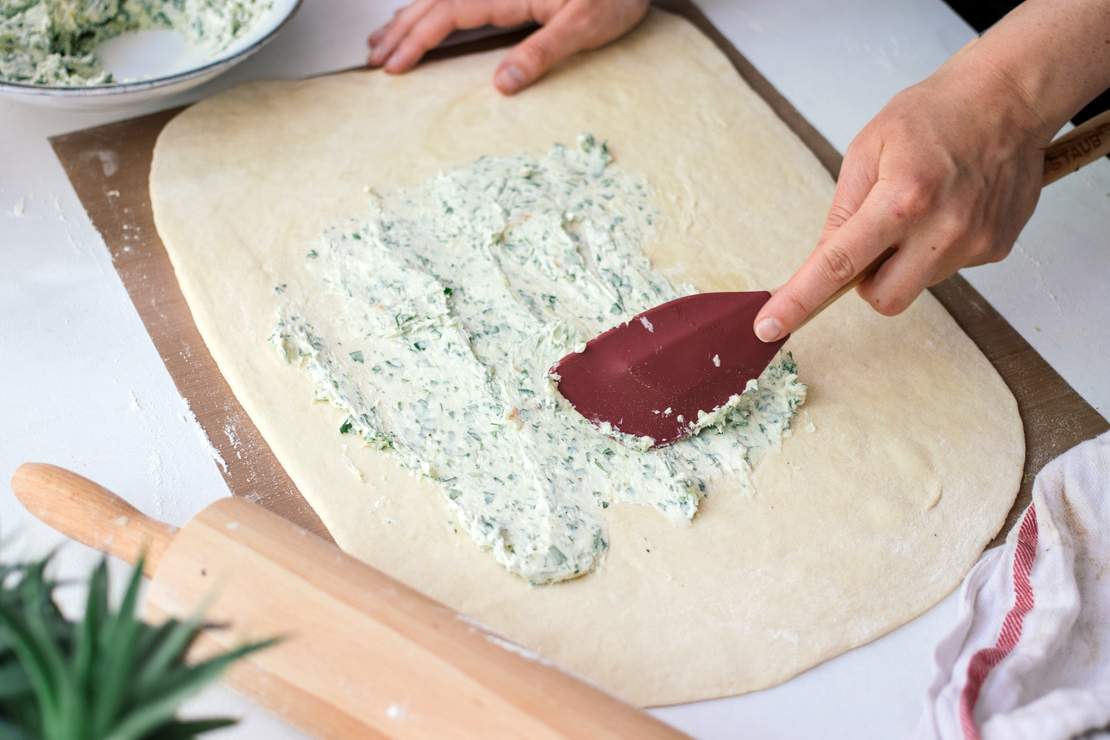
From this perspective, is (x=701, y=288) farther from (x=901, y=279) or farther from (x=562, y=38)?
(x=562, y=38)

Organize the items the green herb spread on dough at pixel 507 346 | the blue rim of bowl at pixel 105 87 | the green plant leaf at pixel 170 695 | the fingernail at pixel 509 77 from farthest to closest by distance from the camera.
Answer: the fingernail at pixel 509 77 → the blue rim of bowl at pixel 105 87 → the green herb spread on dough at pixel 507 346 → the green plant leaf at pixel 170 695

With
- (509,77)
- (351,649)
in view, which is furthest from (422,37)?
(351,649)

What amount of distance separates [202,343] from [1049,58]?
1518 mm

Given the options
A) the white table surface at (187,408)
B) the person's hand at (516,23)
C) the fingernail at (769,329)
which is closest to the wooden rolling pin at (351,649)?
the white table surface at (187,408)

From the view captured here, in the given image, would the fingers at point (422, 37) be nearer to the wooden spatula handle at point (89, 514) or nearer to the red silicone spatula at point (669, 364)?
the red silicone spatula at point (669, 364)

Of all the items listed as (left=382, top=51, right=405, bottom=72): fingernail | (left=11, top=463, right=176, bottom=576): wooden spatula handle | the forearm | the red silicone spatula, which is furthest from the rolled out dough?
the forearm

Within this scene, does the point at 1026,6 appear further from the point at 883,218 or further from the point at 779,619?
the point at 779,619

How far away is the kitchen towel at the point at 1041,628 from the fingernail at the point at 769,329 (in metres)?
0.47

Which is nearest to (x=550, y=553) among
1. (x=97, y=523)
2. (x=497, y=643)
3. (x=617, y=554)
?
(x=617, y=554)

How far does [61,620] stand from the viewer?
1.00 metres

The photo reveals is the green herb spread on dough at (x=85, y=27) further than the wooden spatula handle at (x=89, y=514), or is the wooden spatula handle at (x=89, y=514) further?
the green herb spread on dough at (x=85, y=27)

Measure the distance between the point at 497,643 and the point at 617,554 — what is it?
338 mm

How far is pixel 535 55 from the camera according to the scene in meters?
2.12

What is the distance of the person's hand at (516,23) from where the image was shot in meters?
2.13
